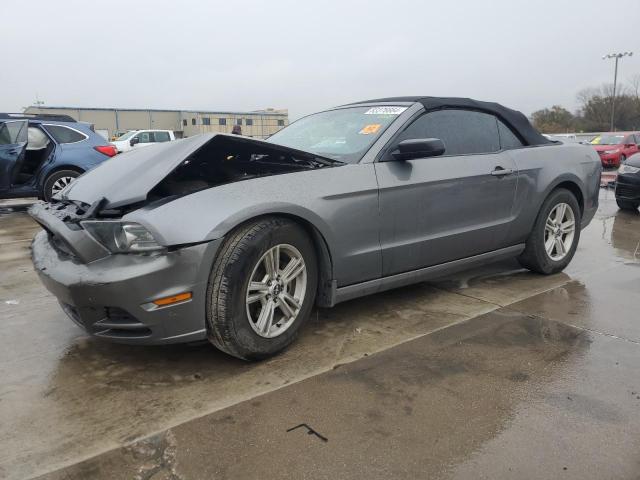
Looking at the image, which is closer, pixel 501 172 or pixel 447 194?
pixel 447 194

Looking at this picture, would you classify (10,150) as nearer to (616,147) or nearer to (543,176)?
(543,176)

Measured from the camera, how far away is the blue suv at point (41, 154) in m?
8.30

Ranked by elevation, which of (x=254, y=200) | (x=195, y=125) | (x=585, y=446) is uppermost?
(x=195, y=125)

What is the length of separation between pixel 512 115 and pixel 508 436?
305cm

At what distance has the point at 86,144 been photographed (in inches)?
349

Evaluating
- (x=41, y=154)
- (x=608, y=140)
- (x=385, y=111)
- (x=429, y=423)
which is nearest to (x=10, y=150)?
(x=41, y=154)

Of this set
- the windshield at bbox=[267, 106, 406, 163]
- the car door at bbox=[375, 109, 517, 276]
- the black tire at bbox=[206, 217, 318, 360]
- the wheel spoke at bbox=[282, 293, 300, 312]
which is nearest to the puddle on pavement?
the black tire at bbox=[206, 217, 318, 360]

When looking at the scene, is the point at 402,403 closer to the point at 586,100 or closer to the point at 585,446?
the point at 585,446

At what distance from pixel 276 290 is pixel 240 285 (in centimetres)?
28

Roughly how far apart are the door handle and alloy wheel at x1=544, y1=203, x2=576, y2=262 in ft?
2.42

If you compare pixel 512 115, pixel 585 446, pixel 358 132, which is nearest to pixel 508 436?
pixel 585 446

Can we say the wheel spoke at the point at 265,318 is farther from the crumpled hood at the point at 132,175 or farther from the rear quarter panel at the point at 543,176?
Result: the rear quarter panel at the point at 543,176

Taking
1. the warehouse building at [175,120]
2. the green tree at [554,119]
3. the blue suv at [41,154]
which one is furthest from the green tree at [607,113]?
the blue suv at [41,154]

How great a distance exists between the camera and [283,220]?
2.89m
